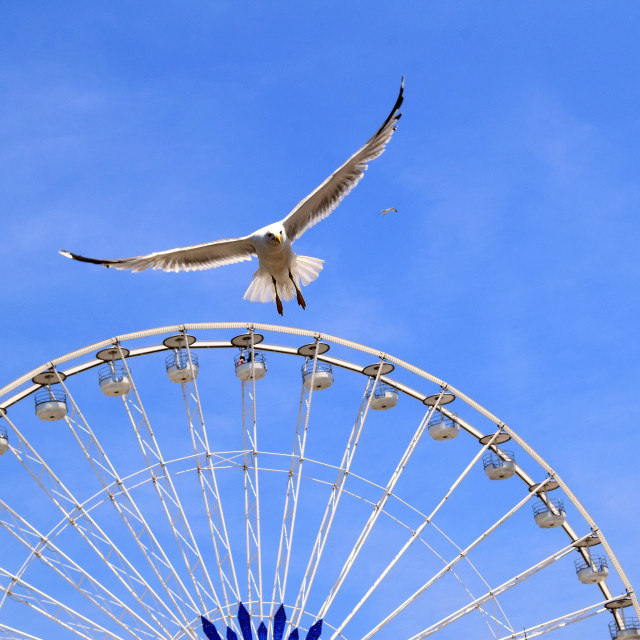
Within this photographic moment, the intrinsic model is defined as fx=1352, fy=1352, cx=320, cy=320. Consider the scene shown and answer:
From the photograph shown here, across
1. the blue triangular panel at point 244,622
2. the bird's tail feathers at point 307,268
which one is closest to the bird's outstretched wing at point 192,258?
the bird's tail feathers at point 307,268

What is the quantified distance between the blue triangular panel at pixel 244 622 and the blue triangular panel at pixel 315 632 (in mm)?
1442

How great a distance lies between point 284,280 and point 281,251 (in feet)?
5.47

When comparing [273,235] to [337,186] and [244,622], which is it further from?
[244,622]

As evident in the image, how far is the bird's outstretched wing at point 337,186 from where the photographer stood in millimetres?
29266

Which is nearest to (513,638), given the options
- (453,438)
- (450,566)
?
(450,566)

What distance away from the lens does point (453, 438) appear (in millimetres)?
39812

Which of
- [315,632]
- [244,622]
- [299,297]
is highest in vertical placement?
[299,297]

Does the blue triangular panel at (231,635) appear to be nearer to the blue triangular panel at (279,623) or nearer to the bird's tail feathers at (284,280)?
the blue triangular panel at (279,623)

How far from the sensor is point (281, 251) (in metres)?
31.2

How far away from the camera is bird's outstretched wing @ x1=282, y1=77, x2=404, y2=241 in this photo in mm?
29266

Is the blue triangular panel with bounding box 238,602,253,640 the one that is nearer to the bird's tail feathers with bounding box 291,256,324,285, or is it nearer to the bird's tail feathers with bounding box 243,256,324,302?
the bird's tail feathers with bounding box 243,256,324,302

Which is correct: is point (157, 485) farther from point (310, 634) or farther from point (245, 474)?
point (310, 634)

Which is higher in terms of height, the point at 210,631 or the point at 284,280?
the point at 284,280

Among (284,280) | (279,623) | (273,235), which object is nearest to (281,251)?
(273,235)
